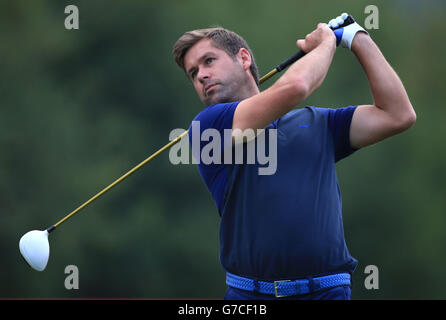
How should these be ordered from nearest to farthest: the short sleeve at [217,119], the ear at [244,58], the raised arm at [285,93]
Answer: the raised arm at [285,93] → the short sleeve at [217,119] → the ear at [244,58]

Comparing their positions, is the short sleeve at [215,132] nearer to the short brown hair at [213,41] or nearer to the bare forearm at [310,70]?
the bare forearm at [310,70]

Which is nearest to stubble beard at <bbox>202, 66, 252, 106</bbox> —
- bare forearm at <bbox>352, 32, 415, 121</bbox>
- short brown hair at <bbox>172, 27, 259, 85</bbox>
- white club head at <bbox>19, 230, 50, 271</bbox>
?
short brown hair at <bbox>172, 27, 259, 85</bbox>

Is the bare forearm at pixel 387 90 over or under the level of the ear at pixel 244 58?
under

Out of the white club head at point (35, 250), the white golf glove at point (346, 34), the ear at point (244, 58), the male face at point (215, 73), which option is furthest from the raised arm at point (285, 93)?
the white club head at point (35, 250)

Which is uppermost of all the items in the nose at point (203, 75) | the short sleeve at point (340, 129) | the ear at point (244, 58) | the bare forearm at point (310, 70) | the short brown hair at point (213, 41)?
the short brown hair at point (213, 41)

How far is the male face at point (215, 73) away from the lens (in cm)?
233

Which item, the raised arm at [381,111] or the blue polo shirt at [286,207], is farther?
the raised arm at [381,111]

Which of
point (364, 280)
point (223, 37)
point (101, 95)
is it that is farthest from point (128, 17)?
point (223, 37)

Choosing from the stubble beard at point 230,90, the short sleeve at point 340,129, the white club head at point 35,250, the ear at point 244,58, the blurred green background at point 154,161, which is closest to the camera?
the short sleeve at point 340,129

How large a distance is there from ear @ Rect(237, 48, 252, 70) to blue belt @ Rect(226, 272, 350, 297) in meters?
0.86

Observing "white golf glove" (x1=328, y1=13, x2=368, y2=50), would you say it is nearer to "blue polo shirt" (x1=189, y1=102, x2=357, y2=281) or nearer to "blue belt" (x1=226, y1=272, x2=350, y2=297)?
"blue polo shirt" (x1=189, y1=102, x2=357, y2=281)

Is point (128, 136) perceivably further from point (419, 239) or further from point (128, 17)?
point (419, 239)

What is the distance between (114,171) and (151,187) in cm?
54

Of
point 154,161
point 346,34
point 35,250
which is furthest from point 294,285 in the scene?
point 154,161
